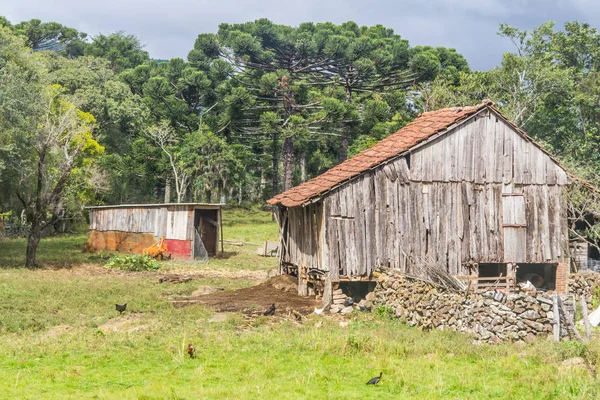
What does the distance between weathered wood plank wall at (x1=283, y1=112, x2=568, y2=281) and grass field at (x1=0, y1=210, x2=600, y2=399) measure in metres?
2.77

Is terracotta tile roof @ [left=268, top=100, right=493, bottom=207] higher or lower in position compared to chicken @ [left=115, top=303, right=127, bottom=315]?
higher

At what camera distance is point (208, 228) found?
34.4 meters

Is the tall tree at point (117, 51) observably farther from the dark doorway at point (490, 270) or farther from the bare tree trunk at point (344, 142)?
the dark doorway at point (490, 270)

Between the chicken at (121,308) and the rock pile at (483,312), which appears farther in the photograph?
the chicken at (121,308)

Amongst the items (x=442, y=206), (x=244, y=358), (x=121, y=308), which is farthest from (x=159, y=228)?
(x=244, y=358)

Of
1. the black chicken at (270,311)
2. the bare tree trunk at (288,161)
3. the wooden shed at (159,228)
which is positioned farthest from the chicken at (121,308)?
the bare tree trunk at (288,161)

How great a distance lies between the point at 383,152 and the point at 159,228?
15.5 meters

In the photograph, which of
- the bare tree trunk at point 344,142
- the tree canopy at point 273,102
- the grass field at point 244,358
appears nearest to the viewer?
the grass field at point 244,358

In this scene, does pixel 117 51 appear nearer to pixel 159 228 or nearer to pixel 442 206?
pixel 159 228

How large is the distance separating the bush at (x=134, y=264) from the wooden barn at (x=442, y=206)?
9266 mm

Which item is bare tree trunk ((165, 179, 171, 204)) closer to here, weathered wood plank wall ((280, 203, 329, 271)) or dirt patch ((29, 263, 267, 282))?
dirt patch ((29, 263, 267, 282))

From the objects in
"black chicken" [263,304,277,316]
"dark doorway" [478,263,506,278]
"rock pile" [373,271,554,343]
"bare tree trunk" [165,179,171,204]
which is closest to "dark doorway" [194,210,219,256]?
"dark doorway" [478,263,506,278]

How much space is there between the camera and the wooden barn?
786 inches

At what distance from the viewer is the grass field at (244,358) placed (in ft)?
34.9
